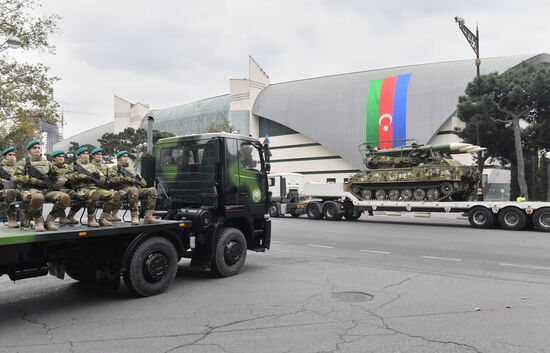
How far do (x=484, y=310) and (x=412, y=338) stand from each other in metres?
1.59

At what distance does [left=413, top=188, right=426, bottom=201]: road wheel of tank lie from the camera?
65.9 feet

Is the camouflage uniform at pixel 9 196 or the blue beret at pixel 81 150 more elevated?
the blue beret at pixel 81 150

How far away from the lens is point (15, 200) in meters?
6.01

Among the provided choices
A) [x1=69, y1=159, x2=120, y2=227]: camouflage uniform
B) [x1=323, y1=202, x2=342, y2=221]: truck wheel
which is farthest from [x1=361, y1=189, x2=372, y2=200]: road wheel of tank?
[x1=69, y1=159, x2=120, y2=227]: camouflage uniform

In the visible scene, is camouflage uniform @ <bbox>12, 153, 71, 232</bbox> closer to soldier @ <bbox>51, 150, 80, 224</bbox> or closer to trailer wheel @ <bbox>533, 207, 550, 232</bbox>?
soldier @ <bbox>51, 150, 80, 224</bbox>

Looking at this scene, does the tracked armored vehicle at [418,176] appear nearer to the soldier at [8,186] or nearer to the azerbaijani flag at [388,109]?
the soldier at [8,186]

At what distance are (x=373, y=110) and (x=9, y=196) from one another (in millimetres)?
49851

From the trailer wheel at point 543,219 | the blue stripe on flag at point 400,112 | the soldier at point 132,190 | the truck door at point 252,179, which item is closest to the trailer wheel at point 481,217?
the trailer wheel at point 543,219

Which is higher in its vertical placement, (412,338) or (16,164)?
(16,164)

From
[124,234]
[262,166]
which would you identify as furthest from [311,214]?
[124,234]

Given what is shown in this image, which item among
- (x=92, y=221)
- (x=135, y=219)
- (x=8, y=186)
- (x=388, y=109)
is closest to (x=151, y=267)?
(x=135, y=219)

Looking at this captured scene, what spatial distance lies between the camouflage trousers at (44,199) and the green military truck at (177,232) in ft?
0.80

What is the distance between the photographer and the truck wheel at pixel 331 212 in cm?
2170

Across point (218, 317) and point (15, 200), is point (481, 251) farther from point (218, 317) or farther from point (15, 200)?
point (15, 200)
